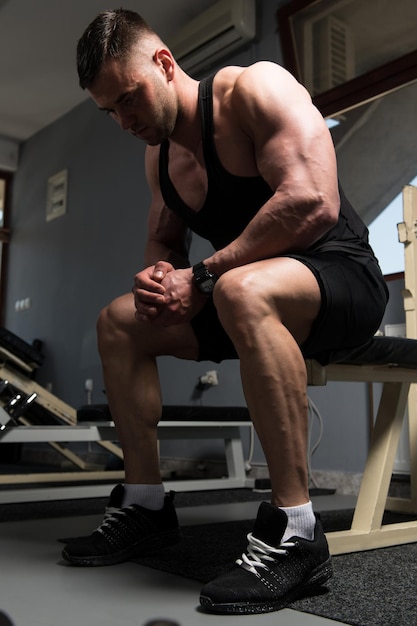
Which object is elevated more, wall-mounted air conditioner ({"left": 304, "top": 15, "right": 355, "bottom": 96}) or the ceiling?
the ceiling

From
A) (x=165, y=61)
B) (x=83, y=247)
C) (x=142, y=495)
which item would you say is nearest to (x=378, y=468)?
(x=142, y=495)

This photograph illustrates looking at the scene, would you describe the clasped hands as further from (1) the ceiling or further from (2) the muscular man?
(1) the ceiling

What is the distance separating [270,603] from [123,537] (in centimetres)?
45

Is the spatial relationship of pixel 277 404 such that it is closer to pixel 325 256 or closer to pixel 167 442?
pixel 325 256

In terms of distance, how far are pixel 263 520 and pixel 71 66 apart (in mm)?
4550

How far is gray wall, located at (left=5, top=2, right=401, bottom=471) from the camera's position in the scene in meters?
4.04

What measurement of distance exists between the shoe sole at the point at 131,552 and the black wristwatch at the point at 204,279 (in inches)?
22.7

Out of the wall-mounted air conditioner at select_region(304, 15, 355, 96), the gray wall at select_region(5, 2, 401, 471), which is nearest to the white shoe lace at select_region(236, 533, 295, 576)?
the gray wall at select_region(5, 2, 401, 471)

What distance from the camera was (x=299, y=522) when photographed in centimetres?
113

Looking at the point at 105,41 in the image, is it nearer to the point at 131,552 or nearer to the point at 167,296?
the point at 167,296

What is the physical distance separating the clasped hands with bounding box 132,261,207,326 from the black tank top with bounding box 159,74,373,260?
0.18m

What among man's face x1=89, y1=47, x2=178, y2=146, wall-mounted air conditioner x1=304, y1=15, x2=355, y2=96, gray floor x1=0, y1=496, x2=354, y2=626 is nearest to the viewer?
gray floor x1=0, y1=496, x2=354, y2=626

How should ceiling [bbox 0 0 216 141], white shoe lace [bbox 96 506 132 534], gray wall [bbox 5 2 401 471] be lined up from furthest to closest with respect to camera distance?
ceiling [bbox 0 0 216 141] → gray wall [bbox 5 2 401 471] → white shoe lace [bbox 96 506 132 534]

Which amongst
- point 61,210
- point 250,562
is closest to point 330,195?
point 250,562
